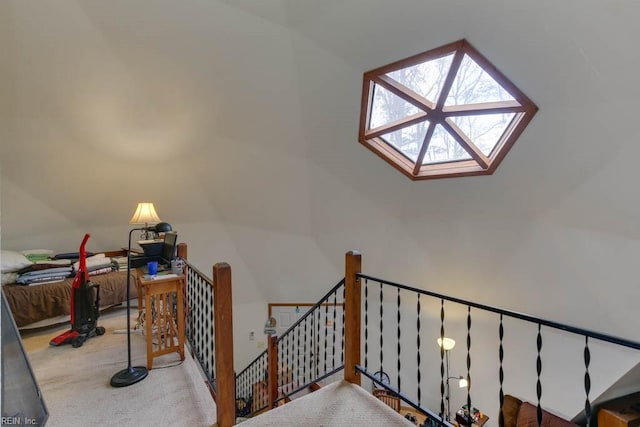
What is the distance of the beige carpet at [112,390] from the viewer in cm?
192

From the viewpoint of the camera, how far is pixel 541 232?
3273 millimetres

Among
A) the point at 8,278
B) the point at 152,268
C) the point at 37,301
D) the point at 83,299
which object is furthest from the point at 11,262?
the point at 152,268

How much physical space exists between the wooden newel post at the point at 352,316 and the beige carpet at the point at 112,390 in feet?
3.42

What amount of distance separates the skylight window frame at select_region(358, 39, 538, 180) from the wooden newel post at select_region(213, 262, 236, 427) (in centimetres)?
247

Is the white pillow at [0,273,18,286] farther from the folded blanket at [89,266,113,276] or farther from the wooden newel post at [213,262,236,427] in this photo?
the wooden newel post at [213,262,236,427]

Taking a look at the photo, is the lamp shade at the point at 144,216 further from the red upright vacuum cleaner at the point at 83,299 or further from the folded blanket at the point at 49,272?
the red upright vacuum cleaner at the point at 83,299

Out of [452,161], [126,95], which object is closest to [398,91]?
[452,161]

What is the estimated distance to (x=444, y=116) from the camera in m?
3.14

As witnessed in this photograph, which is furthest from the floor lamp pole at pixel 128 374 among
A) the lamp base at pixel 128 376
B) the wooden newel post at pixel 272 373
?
the wooden newel post at pixel 272 373

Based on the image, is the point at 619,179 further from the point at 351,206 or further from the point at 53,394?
the point at 53,394

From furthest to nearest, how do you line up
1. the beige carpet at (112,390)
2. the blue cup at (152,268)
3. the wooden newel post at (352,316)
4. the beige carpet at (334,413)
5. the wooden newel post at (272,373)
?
the wooden newel post at (272,373), the blue cup at (152,268), the wooden newel post at (352,316), the beige carpet at (112,390), the beige carpet at (334,413)

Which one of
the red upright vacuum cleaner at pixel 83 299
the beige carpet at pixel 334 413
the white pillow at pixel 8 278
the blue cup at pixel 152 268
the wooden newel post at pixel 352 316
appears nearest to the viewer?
the beige carpet at pixel 334 413

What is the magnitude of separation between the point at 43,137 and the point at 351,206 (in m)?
4.01

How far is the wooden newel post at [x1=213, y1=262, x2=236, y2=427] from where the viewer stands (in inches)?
72.2
